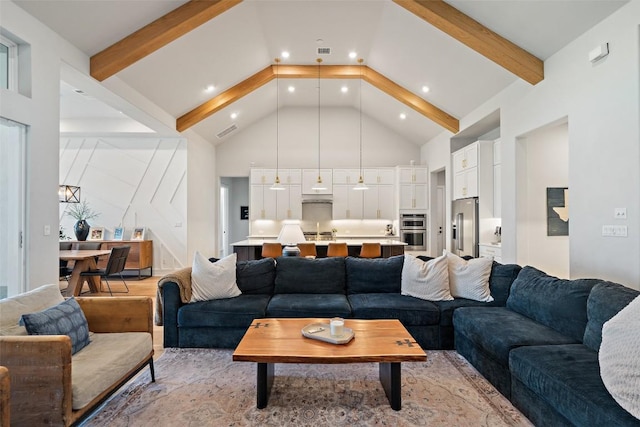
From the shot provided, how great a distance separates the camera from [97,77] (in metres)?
4.13

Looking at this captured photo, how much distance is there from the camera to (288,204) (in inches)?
340

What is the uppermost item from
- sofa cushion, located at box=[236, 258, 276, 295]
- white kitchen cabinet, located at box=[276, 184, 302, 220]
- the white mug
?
white kitchen cabinet, located at box=[276, 184, 302, 220]

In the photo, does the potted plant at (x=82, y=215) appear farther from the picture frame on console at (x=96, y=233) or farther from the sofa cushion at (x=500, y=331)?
the sofa cushion at (x=500, y=331)

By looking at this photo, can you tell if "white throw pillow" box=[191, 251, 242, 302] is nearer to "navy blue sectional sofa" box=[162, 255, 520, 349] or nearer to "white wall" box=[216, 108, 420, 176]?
"navy blue sectional sofa" box=[162, 255, 520, 349]

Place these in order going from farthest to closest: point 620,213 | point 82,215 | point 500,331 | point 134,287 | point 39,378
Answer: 1. point 82,215
2. point 134,287
3. point 620,213
4. point 500,331
5. point 39,378

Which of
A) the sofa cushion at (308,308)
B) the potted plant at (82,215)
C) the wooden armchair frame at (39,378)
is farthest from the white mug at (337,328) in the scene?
the potted plant at (82,215)

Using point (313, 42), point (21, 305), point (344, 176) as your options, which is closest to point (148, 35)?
point (313, 42)

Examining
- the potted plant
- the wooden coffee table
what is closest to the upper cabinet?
the wooden coffee table

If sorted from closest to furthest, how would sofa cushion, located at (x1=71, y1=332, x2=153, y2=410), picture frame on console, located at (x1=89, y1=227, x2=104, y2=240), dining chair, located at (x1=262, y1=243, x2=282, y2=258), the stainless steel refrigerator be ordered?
1. sofa cushion, located at (x1=71, y1=332, x2=153, y2=410)
2. dining chair, located at (x1=262, y1=243, x2=282, y2=258)
3. the stainless steel refrigerator
4. picture frame on console, located at (x1=89, y1=227, x2=104, y2=240)

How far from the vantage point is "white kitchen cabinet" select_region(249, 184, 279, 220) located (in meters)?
→ 8.59

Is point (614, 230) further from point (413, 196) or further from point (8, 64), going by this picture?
point (8, 64)

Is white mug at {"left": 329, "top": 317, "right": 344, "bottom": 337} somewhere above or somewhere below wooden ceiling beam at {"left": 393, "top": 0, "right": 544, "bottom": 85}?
below

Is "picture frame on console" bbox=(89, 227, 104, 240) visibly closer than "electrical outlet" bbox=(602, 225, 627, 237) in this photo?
No

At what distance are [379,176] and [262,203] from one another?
3.11 m
